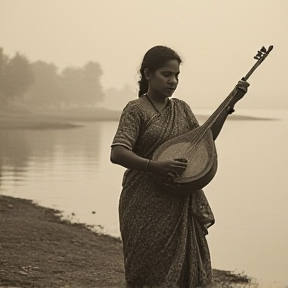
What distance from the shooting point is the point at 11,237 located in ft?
17.9

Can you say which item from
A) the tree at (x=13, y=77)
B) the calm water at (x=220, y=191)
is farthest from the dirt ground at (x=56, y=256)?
the tree at (x=13, y=77)

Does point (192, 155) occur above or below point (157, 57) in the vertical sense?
below

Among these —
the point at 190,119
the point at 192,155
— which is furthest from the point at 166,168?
the point at 190,119

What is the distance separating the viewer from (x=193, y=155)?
9.15 feet

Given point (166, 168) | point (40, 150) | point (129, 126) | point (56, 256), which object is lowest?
point (40, 150)

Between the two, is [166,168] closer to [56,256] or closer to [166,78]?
[166,78]

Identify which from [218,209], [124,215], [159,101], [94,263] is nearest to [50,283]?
[94,263]

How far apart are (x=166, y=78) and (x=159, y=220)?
1.94 ft

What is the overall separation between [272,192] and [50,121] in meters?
14.5

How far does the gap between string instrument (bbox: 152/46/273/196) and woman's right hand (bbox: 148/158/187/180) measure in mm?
37

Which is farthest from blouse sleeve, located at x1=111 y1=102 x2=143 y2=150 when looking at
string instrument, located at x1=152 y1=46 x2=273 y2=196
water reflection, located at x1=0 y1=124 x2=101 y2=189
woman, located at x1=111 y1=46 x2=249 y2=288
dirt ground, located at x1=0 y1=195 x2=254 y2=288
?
water reflection, located at x1=0 y1=124 x2=101 y2=189

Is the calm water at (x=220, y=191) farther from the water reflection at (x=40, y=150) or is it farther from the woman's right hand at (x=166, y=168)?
the woman's right hand at (x=166, y=168)

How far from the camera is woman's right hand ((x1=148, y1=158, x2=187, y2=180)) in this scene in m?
2.62

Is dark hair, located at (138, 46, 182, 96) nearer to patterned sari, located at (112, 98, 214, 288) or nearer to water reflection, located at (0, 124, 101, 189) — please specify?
patterned sari, located at (112, 98, 214, 288)
